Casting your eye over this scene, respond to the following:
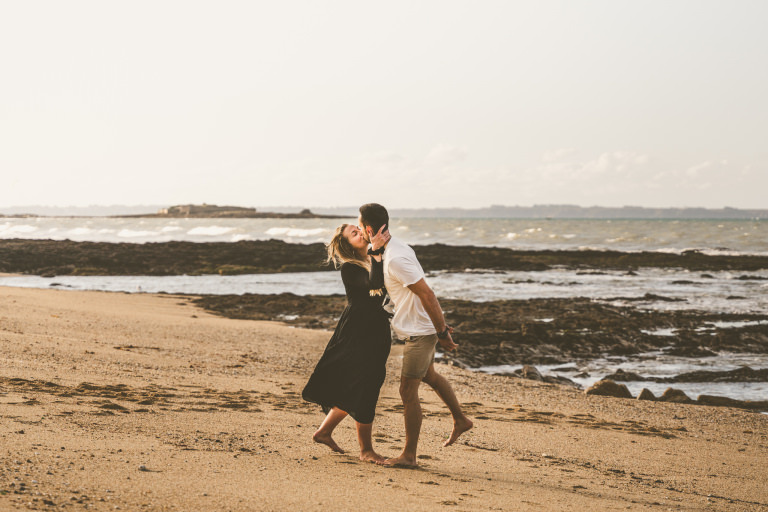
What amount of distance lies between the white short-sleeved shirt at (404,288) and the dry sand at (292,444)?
3.15 feet

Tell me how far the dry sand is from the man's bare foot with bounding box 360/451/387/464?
9 cm

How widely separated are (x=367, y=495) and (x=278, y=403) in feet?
10.0

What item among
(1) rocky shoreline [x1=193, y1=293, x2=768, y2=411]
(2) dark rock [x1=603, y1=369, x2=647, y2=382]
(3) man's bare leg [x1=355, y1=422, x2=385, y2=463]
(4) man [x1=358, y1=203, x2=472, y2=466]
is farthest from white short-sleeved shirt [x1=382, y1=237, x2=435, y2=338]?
(2) dark rock [x1=603, y1=369, x2=647, y2=382]

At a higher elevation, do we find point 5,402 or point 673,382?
point 5,402

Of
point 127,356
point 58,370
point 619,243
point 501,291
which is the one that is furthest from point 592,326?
point 619,243

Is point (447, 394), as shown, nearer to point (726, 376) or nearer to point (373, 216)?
point (373, 216)

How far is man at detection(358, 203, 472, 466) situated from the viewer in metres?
4.72

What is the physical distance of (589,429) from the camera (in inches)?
282

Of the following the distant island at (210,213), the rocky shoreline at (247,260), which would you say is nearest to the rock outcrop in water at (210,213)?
the distant island at (210,213)

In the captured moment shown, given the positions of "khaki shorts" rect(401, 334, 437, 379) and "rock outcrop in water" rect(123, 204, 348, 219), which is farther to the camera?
"rock outcrop in water" rect(123, 204, 348, 219)

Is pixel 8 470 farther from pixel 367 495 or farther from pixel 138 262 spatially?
pixel 138 262

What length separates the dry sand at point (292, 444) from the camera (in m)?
4.04

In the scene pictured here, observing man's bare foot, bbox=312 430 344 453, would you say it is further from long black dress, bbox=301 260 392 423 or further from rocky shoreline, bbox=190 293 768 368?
rocky shoreline, bbox=190 293 768 368

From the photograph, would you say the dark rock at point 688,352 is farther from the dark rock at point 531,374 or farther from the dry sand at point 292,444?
the dry sand at point 292,444
